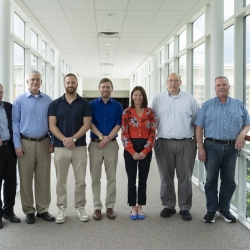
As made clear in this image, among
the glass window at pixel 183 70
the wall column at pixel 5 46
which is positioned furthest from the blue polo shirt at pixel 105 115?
the glass window at pixel 183 70

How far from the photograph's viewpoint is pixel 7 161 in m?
3.51

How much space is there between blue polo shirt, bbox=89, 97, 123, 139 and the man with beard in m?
0.16

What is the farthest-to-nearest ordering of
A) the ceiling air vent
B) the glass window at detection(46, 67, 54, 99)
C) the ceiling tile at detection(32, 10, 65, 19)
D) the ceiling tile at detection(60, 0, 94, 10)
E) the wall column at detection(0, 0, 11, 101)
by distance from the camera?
the glass window at detection(46, 67, 54, 99) → the ceiling air vent → the ceiling tile at detection(32, 10, 65, 19) → the ceiling tile at detection(60, 0, 94, 10) → the wall column at detection(0, 0, 11, 101)

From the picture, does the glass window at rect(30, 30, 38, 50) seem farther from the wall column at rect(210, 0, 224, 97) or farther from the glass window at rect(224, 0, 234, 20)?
the glass window at rect(224, 0, 234, 20)

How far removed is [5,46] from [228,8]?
3432 millimetres

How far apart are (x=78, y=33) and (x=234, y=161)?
5.48 meters

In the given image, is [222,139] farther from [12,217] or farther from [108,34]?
[108,34]

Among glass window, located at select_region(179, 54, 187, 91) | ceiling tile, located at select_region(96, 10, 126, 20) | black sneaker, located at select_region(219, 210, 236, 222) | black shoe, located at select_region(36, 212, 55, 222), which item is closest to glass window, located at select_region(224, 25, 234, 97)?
black sneaker, located at select_region(219, 210, 236, 222)

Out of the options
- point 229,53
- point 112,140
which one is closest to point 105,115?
point 112,140

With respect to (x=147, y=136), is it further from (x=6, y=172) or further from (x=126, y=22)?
(x=126, y=22)

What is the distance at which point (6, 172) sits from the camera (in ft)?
11.6

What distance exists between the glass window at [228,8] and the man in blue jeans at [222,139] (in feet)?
5.78

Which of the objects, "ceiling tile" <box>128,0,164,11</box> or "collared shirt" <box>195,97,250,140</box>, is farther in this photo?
"ceiling tile" <box>128,0,164,11</box>

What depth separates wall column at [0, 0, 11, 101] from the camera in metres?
4.70
